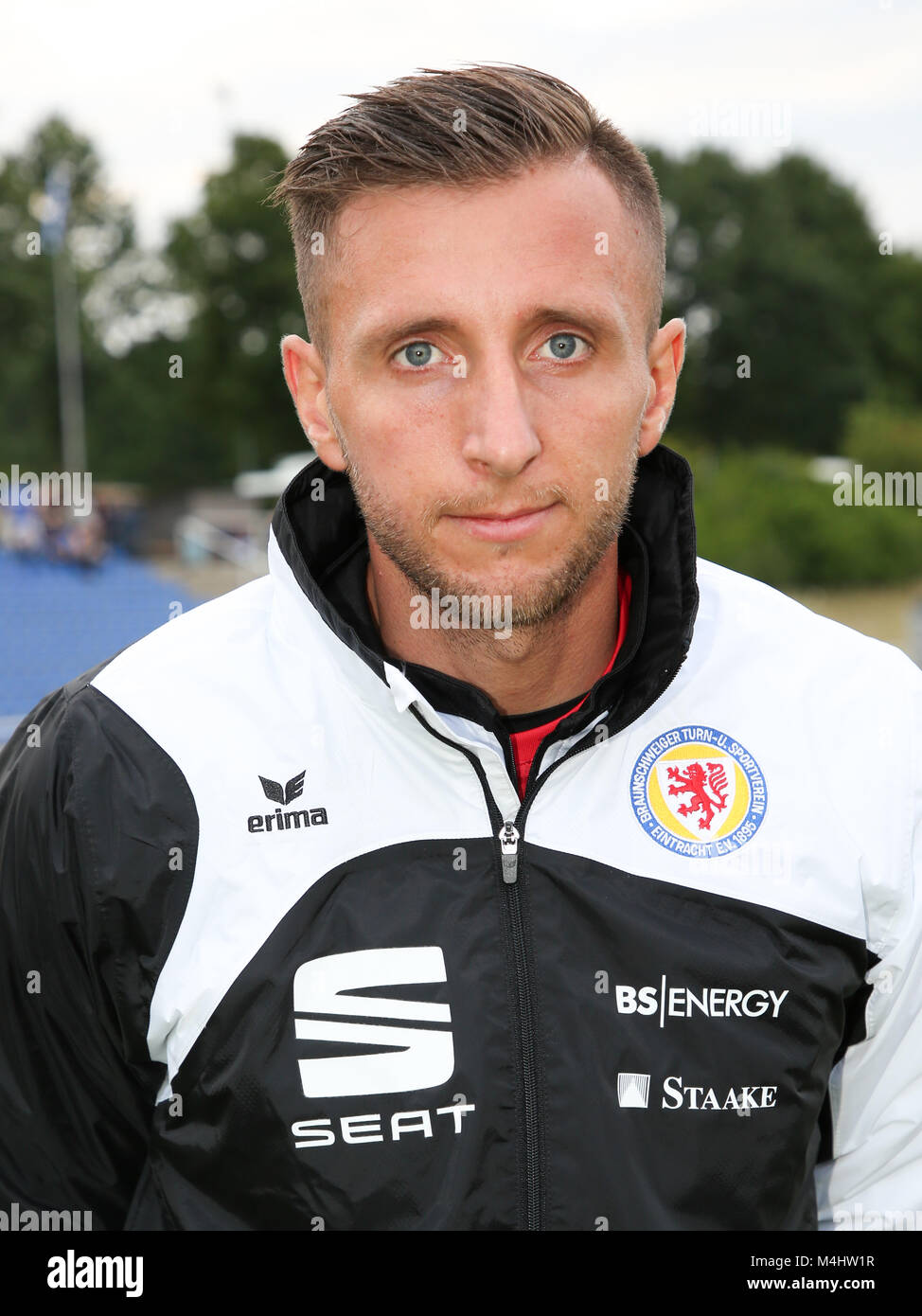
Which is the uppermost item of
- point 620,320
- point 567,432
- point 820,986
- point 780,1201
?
point 620,320

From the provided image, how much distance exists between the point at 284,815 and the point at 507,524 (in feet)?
1.99

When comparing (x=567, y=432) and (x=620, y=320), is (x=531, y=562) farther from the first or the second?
(x=620, y=320)

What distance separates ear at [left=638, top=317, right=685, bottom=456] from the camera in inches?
91.7

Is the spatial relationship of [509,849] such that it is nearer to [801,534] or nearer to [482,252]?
[482,252]

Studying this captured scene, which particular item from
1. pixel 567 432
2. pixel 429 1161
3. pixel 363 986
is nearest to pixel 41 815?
pixel 363 986

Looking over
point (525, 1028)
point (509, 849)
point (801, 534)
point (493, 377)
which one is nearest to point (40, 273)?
point (801, 534)

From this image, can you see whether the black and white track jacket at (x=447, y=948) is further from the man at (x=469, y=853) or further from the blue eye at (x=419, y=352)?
the blue eye at (x=419, y=352)

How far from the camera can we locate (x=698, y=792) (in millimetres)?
2299

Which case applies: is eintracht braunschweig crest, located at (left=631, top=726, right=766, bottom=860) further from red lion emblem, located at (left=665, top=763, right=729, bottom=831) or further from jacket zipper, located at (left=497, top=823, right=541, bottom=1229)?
jacket zipper, located at (left=497, top=823, right=541, bottom=1229)

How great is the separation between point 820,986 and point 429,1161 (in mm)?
690

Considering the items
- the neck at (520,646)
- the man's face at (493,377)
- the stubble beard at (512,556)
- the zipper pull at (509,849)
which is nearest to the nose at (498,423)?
the man's face at (493,377)

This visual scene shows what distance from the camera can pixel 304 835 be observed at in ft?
7.20

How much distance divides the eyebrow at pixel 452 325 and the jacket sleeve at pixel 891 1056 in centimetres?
84

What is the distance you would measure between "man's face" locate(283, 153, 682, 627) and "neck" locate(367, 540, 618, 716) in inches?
4.2
